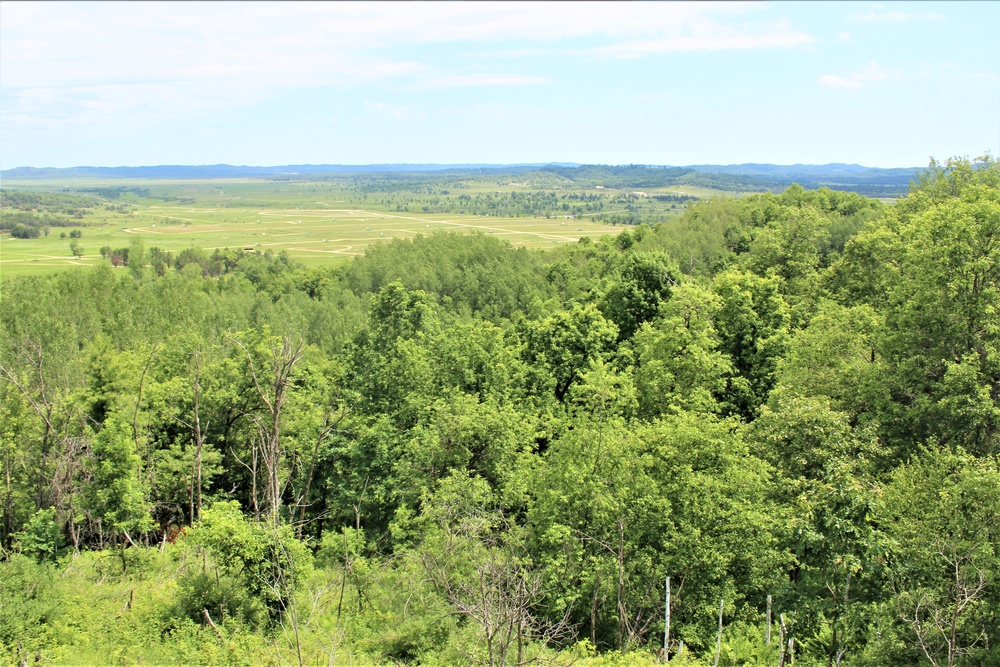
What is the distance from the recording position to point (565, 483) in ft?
70.9

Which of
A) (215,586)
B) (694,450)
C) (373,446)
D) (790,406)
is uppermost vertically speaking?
(790,406)

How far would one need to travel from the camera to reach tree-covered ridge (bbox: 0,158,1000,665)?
1559 cm

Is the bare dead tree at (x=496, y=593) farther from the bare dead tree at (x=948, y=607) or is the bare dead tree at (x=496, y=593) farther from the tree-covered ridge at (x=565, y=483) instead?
the bare dead tree at (x=948, y=607)

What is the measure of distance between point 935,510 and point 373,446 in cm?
2053

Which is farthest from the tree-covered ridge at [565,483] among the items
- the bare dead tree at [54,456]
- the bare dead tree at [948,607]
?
the bare dead tree at [54,456]

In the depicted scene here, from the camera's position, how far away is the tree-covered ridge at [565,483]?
15.6m

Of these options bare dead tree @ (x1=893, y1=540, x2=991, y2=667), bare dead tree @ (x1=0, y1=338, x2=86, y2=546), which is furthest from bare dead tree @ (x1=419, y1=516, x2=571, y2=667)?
bare dead tree @ (x1=0, y1=338, x2=86, y2=546)

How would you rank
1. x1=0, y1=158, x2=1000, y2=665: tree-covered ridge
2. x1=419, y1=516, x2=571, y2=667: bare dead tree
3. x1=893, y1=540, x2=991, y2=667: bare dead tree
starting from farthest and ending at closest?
x1=0, y1=158, x2=1000, y2=665: tree-covered ridge, x1=893, y1=540, x2=991, y2=667: bare dead tree, x1=419, y1=516, x2=571, y2=667: bare dead tree

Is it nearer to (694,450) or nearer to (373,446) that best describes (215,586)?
(373,446)

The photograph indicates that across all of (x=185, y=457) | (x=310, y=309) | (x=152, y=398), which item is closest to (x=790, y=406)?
(x=185, y=457)

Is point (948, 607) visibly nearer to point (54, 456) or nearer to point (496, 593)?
point (496, 593)

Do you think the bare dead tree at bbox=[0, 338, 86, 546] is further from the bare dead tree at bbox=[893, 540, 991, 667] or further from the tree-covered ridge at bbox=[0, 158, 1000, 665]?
the bare dead tree at bbox=[893, 540, 991, 667]

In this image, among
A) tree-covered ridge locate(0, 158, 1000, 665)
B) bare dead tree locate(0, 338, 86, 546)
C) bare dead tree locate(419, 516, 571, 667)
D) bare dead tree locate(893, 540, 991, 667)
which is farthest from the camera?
bare dead tree locate(0, 338, 86, 546)

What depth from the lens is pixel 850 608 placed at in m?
14.5
